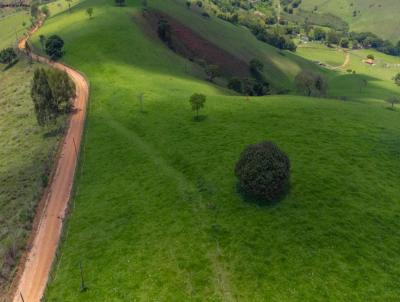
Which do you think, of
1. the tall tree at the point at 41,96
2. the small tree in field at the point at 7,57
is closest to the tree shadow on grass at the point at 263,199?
the tall tree at the point at 41,96

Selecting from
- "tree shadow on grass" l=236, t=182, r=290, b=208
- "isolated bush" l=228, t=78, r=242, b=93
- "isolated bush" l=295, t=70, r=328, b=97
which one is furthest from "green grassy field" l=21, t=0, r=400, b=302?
"isolated bush" l=295, t=70, r=328, b=97

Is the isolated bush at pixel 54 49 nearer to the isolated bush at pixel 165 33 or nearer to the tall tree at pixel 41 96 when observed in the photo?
the isolated bush at pixel 165 33

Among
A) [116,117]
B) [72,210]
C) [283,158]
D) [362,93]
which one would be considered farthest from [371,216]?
[362,93]

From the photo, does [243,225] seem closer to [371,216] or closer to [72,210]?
[371,216]

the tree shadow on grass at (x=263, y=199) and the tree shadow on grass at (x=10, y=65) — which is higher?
the tree shadow on grass at (x=263, y=199)

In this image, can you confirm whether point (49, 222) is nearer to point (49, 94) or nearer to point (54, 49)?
point (49, 94)

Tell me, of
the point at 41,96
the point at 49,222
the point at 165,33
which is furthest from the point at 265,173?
the point at 165,33
